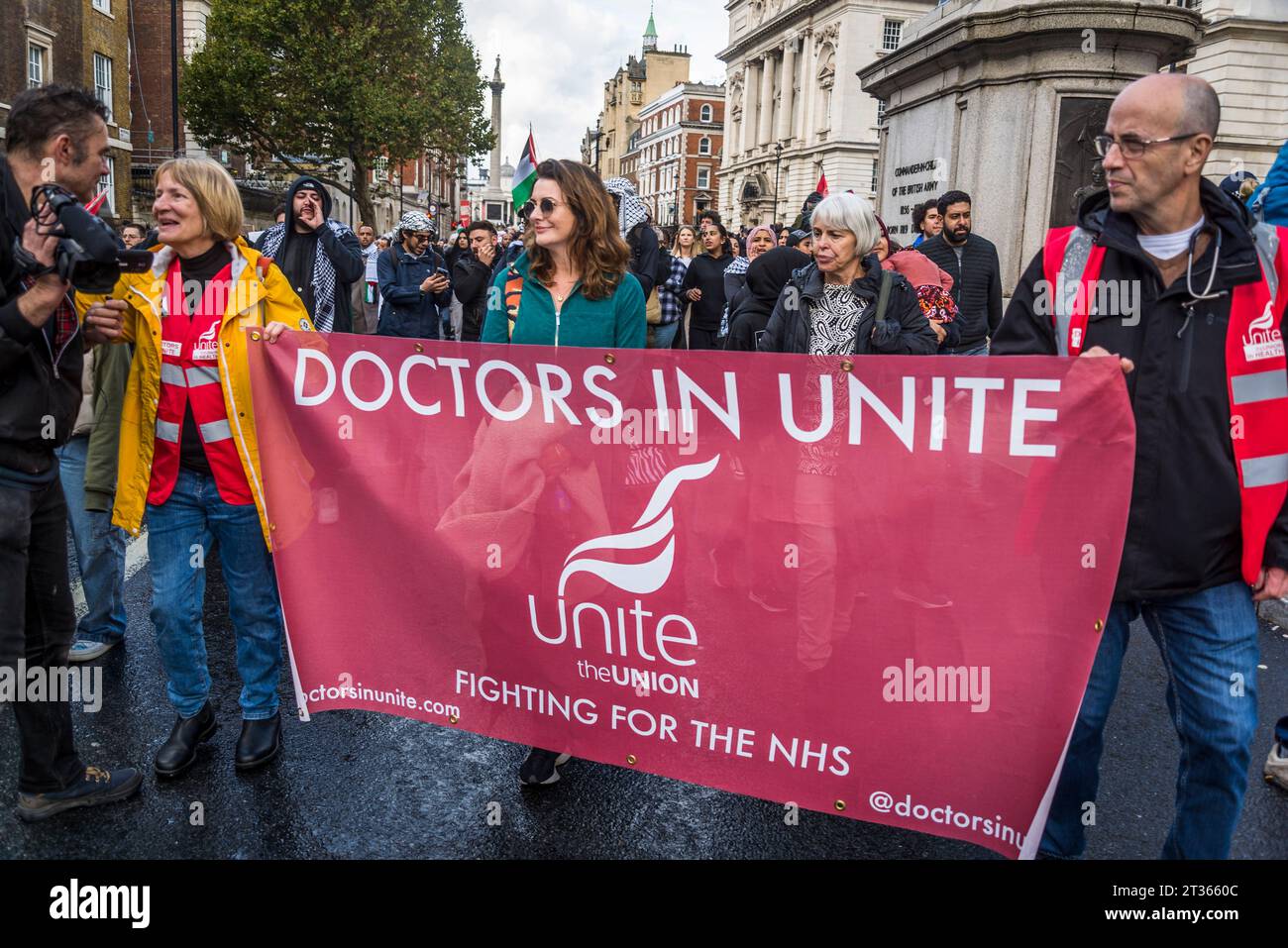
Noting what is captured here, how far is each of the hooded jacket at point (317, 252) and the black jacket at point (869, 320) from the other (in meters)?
3.29

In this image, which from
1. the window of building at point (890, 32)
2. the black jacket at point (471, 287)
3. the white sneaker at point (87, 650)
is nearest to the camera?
the white sneaker at point (87, 650)

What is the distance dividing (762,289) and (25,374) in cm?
471

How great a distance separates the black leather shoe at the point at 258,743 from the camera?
3842 mm

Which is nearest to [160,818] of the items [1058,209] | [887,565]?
[887,565]

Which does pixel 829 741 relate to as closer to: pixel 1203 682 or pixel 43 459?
pixel 1203 682

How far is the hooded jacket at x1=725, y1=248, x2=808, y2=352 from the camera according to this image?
6742 millimetres

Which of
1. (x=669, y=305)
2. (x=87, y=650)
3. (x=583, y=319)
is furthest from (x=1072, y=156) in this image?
(x=87, y=650)

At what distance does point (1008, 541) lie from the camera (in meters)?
2.82

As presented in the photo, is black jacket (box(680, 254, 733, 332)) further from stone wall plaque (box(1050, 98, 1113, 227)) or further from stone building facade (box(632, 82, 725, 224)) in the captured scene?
stone building facade (box(632, 82, 725, 224))

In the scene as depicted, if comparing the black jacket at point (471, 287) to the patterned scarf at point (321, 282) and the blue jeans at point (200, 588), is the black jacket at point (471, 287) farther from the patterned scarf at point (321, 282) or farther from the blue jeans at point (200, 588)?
the blue jeans at point (200, 588)

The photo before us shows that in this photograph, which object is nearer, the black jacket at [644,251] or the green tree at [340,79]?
the black jacket at [644,251]

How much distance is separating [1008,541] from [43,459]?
301 cm

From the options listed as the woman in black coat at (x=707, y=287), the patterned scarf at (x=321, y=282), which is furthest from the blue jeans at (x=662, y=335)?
the patterned scarf at (x=321, y=282)

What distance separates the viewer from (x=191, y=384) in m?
3.71
